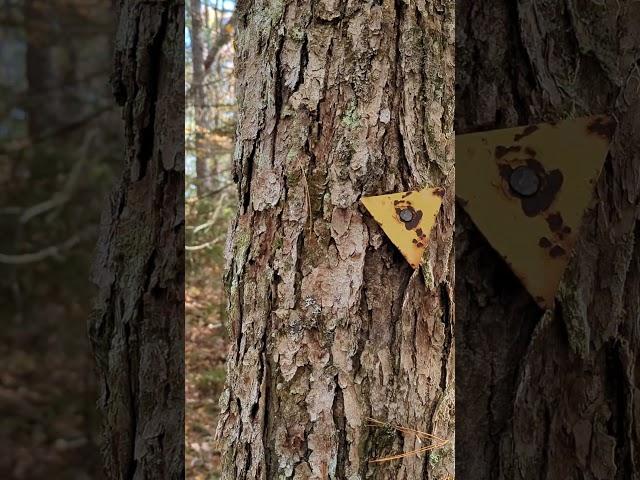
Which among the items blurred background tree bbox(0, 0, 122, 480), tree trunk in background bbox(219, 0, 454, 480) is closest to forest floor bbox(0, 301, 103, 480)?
blurred background tree bbox(0, 0, 122, 480)

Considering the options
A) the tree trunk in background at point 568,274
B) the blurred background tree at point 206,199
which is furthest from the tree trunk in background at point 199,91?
the tree trunk in background at point 568,274

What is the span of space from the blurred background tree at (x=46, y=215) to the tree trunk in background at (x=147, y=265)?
0.10 ft

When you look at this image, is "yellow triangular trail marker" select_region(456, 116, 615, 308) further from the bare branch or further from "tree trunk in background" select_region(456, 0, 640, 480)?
the bare branch

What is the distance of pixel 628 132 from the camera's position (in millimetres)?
324

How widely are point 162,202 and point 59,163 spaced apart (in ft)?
0.36

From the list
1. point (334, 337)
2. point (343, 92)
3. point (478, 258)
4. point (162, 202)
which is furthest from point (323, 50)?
point (478, 258)

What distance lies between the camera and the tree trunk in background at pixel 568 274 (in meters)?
0.32

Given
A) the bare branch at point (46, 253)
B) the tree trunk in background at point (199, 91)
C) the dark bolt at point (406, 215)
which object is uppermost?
the tree trunk in background at point (199, 91)

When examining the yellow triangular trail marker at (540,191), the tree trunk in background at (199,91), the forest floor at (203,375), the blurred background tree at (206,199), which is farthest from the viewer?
the tree trunk in background at (199,91)

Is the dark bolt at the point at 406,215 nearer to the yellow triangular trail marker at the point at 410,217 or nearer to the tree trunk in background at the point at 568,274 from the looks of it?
the yellow triangular trail marker at the point at 410,217

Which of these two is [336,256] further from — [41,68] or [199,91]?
[199,91]

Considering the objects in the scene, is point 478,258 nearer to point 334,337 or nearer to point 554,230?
point 554,230

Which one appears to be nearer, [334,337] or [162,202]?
[162,202]

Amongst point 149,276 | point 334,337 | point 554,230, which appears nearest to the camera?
point 554,230
